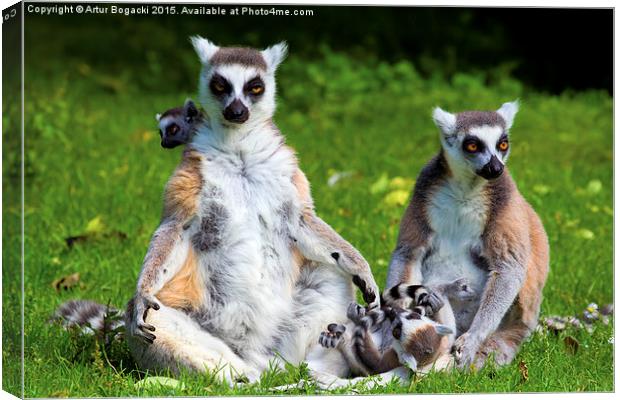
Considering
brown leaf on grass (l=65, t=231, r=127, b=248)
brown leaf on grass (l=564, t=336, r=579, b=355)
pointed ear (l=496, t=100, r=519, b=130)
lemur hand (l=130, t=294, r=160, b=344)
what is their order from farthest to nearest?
brown leaf on grass (l=65, t=231, r=127, b=248) → brown leaf on grass (l=564, t=336, r=579, b=355) → pointed ear (l=496, t=100, r=519, b=130) → lemur hand (l=130, t=294, r=160, b=344)

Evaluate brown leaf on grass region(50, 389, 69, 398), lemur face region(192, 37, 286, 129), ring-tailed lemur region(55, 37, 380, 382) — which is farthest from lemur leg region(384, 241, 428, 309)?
brown leaf on grass region(50, 389, 69, 398)

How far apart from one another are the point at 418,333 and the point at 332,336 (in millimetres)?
415

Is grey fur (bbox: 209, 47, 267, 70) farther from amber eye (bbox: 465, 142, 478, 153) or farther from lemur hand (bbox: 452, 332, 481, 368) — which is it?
lemur hand (bbox: 452, 332, 481, 368)

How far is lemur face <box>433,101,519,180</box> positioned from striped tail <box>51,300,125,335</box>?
195 centimetres

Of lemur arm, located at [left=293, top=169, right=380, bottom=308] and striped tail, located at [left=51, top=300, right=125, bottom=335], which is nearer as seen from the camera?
lemur arm, located at [left=293, top=169, right=380, bottom=308]

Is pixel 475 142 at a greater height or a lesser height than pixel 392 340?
greater

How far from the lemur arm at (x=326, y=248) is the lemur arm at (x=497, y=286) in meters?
0.53

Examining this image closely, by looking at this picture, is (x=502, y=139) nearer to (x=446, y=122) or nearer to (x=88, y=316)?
(x=446, y=122)

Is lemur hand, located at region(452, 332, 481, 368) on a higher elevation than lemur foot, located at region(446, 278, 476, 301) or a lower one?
lower

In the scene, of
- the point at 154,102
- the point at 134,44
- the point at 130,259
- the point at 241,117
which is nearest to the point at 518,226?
the point at 241,117

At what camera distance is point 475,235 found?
606 centimetres

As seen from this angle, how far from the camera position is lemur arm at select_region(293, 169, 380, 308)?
19.1 feet

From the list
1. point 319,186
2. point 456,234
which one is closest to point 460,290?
point 456,234

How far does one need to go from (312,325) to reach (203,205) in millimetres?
799
